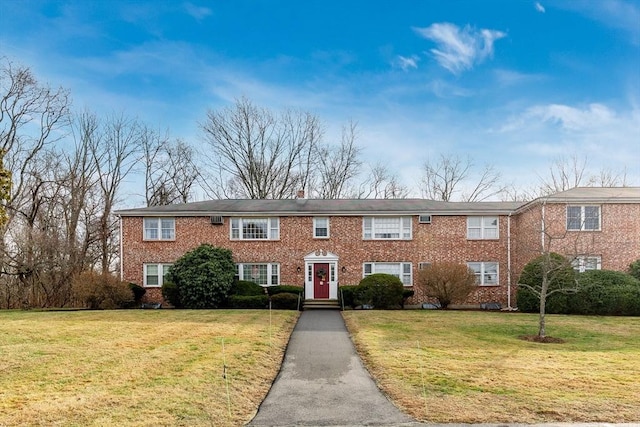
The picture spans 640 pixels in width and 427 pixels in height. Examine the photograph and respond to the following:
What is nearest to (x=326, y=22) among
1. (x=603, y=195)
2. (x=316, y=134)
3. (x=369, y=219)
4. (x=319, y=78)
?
(x=319, y=78)

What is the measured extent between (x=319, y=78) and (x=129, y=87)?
8441mm

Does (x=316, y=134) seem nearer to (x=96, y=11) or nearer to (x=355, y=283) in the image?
(x=355, y=283)

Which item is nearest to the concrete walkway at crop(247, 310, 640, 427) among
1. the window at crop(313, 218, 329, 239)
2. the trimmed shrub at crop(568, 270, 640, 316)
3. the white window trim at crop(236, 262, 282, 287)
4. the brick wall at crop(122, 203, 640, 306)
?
the white window trim at crop(236, 262, 282, 287)

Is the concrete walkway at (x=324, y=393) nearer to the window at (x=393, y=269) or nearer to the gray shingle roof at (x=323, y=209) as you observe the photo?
the window at (x=393, y=269)

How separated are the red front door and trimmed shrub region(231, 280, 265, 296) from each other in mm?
2981

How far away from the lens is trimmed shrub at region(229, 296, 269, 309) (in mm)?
20875

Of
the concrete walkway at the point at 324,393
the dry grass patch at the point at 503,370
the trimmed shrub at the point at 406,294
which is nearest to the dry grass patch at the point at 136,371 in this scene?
the concrete walkway at the point at 324,393

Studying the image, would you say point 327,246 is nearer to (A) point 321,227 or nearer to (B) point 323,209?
(A) point 321,227

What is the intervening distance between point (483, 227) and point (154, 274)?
18029mm

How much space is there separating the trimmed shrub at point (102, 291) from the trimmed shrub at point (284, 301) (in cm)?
729

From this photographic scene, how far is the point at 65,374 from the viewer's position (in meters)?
8.33

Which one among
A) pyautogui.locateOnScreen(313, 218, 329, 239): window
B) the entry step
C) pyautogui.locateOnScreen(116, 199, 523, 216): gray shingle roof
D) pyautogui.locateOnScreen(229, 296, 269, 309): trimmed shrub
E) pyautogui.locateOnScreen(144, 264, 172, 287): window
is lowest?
the entry step

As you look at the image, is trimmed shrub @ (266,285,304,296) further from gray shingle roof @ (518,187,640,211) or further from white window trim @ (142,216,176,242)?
gray shingle roof @ (518,187,640,211)

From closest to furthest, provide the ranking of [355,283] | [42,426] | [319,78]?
[42,426] → [319,78] → [355,283]
